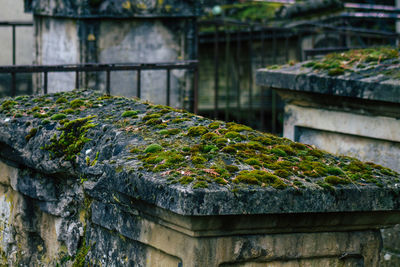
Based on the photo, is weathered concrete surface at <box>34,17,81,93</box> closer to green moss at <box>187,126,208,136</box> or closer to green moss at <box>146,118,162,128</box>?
green moss at <box>146,118,162,128</box>

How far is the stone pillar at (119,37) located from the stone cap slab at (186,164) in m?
4.50

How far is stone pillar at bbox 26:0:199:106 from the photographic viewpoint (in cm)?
793

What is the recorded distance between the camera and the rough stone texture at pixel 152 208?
2443 mm

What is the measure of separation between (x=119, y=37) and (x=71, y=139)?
5.03 m

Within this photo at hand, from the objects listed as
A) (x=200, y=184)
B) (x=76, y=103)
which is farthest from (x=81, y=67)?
(x=200, y=184)

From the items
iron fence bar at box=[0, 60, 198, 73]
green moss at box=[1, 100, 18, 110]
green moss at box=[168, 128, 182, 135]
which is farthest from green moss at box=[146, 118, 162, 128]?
iron fence bar at box=[0, 60, 198, 73]

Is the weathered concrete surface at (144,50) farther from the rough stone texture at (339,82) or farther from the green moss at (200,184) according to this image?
the green moss at (200,184)

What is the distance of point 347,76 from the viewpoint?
4.31 metres

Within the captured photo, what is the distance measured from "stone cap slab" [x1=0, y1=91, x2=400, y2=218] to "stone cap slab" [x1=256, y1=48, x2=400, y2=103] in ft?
4.11

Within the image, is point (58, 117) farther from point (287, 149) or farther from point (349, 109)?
point (349, 109)

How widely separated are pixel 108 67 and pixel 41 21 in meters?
3.09

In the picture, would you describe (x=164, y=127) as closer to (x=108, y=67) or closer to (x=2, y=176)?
(x=2, y=176)

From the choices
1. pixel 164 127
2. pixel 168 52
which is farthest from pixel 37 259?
pixel 168 52

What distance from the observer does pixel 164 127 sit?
3.04 meters
